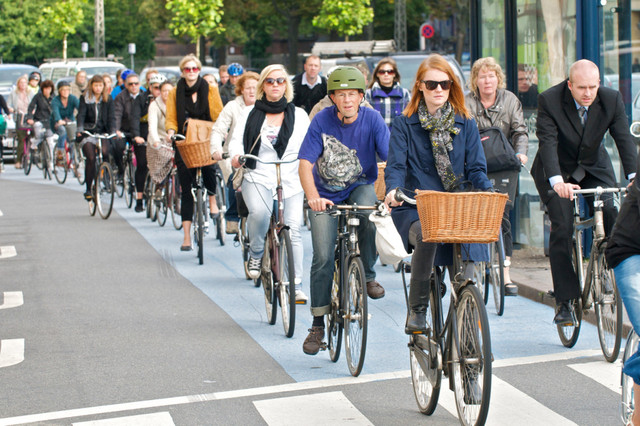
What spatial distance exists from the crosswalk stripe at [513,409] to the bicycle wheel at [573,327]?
3.26 feet

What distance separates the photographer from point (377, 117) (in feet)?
23.0

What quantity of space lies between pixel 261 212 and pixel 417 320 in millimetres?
2797

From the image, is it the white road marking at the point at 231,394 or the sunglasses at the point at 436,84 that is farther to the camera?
the white road marking at the point at 231,394

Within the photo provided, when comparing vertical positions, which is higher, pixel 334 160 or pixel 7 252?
Result: pixel 334 160

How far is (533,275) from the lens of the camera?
962cm

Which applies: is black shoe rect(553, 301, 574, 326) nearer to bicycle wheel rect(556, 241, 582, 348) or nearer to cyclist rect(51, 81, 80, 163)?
bicycle wheel rect(556, 241, 582, 348)

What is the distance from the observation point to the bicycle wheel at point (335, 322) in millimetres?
6767

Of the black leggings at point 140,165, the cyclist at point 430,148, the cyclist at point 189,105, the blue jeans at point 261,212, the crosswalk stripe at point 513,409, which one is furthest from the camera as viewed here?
the black leggings at point 140,165

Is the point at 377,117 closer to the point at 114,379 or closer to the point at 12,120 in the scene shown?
the point at 114,379

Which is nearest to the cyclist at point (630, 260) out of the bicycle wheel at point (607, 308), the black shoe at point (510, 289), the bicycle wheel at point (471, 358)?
Result: the bicycle wheel at point (471, 358)

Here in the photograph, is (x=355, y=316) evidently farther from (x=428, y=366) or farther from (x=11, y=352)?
(x=11, y=352)

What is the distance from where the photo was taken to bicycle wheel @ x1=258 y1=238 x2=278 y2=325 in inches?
318

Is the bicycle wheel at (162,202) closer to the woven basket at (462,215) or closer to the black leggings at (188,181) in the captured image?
the black leggings at (188,181)

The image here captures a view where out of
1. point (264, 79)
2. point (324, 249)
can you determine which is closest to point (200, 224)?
point (264, 79)
